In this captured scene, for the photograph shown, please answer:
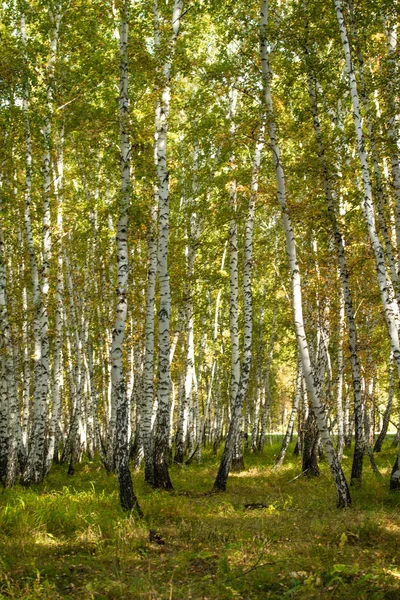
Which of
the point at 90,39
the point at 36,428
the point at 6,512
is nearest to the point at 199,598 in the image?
the point at 6,512

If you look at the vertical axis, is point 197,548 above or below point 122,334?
below

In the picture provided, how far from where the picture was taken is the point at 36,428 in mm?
13375

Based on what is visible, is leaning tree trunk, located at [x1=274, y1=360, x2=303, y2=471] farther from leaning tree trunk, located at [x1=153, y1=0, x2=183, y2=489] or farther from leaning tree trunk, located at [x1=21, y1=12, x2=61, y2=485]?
leaning tree trunk, located at [x1=21, y1=12, x2=61, y2=485]

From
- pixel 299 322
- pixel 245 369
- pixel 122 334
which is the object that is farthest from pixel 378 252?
pixel 122 334

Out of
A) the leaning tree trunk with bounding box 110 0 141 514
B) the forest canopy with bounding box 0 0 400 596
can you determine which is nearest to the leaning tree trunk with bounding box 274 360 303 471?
the forest canopy with bounding box 0 0 400 596

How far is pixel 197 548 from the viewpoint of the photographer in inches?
319

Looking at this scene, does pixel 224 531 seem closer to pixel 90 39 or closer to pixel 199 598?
pixel 199 598

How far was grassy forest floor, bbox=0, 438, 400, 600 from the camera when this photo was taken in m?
6.26

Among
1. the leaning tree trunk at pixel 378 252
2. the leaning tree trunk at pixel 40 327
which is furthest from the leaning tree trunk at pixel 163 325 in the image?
the leaning tree trunk at pixel 378 252

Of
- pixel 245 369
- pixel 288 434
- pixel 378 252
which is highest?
pixel 378 252

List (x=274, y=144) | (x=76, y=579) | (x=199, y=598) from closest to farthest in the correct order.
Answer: (x=199, y=598), (x=76, y=579), (x=274, y=144)

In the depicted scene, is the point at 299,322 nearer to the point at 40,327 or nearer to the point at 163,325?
the point at 163,325

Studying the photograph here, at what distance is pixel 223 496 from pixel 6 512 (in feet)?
18.0

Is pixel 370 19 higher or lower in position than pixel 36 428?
higher
